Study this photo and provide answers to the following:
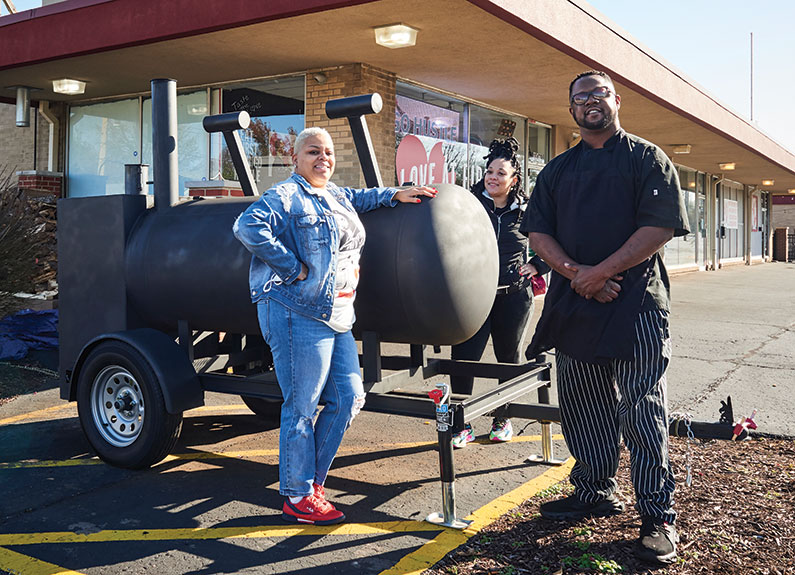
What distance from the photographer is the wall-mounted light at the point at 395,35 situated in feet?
29.3

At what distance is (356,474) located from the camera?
15.0 ft

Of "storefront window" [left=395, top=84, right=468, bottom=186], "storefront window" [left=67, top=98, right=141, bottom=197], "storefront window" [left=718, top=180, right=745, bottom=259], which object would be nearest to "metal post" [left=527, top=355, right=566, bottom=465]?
"storefront window" [left=395, top=84, right=468, bottom=186]

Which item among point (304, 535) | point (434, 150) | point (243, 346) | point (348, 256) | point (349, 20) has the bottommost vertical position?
point (304, 535)

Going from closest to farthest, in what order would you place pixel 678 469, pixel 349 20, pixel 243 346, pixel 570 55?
pixel 678 469 → pixel 243 346 → pixel 349 20 → pixel 570 55

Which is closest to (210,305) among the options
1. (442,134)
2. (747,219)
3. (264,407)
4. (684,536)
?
(264,407)

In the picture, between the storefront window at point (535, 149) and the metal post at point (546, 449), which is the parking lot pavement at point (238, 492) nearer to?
the metal post at point (546, 449)

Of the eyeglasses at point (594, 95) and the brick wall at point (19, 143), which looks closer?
the eyeglasses at point (594, 95)

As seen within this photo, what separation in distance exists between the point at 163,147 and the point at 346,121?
19.6 feet

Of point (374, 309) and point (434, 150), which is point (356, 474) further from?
point (434, 150)

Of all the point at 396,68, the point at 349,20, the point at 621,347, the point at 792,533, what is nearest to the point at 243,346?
the point at 621,347

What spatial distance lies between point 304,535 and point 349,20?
659 cm

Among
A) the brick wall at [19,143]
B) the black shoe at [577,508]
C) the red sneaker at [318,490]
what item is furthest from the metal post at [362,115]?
the brick wall at [19,143]

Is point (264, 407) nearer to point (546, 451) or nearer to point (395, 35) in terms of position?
point (546, 451)

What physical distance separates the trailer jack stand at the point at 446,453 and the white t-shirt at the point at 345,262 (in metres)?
0.59
